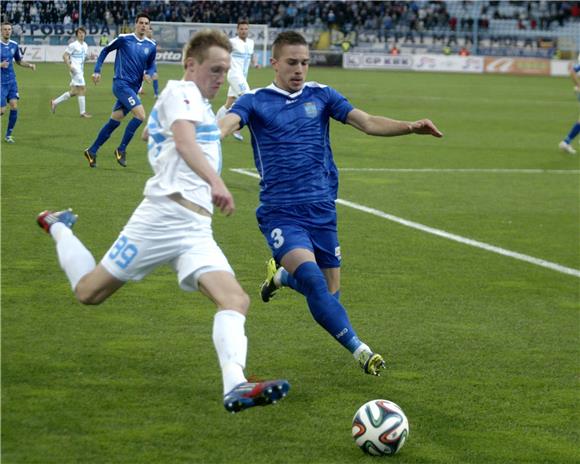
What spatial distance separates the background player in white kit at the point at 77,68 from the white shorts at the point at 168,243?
719cm

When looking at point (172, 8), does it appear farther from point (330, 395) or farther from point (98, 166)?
point (330, 395)

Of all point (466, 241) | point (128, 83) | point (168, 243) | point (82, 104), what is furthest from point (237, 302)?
point (82, 104)

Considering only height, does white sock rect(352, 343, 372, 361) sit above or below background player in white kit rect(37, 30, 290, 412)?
below

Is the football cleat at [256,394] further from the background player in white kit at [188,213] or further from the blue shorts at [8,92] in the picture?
the blue shorts at [8,92]

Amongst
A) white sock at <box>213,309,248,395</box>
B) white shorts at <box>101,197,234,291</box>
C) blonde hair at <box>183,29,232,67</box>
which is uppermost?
blonde hair at <box>183,29,232,67</box>

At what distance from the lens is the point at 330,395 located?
264 inches

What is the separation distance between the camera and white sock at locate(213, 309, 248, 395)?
5.55 metres

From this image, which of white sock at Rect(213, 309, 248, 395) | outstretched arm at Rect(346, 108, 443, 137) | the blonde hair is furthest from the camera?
outstretched arm at Rect(346, 108, 443, 137)

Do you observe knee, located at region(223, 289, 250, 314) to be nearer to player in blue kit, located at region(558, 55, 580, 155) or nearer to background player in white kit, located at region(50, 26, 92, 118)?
background player in white kit, located at region(50, 26, 92, 118)

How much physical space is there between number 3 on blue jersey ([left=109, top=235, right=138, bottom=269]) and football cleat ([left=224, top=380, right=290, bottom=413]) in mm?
1020

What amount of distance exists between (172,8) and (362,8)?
4064 cm

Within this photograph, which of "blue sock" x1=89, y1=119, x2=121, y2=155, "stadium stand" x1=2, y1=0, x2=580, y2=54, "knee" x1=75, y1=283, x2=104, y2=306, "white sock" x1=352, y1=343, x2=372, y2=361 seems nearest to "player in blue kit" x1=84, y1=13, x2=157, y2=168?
"blue sock" x1=89, y1=119, x2=121, y2=155

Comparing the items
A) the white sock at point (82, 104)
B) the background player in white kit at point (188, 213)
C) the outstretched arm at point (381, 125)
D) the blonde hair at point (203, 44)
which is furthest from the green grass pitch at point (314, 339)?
the white sock at point (82, 104)

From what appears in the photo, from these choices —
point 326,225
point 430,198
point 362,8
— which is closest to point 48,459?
point 326,225
